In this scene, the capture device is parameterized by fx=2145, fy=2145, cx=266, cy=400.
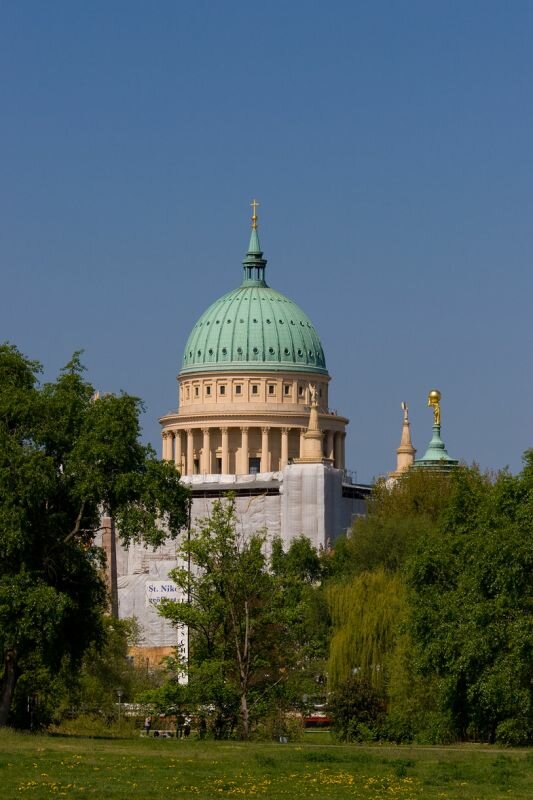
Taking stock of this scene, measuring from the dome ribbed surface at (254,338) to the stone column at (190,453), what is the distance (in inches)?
238

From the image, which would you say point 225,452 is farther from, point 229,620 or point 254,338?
point 229,620

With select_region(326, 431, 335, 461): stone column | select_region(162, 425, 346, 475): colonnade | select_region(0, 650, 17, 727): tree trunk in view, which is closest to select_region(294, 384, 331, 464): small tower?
select_region(162, 425, 346, 475): colonnade

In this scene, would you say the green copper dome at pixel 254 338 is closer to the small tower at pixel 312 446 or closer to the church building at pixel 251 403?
the church building at pixel 251 403

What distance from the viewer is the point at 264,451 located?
591 ft

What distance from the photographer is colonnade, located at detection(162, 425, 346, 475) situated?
589 ft

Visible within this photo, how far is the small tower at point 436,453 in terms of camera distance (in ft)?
470

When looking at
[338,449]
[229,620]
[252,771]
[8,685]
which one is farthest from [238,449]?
[252,771]

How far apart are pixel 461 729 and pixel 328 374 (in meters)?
128

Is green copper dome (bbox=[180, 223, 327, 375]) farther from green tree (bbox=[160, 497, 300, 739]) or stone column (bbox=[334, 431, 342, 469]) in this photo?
green tree (bbox=[160, 497, 300, 739])

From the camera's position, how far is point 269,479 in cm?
16288

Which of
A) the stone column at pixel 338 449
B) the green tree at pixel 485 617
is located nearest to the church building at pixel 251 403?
the stone column at pixel 338 449

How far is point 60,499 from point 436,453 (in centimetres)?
8962

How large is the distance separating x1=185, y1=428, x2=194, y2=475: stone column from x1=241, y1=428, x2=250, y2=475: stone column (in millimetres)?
4601

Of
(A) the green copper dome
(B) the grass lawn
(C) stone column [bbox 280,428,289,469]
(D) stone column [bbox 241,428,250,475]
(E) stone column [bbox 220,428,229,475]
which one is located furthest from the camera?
(A) the green copper dome
